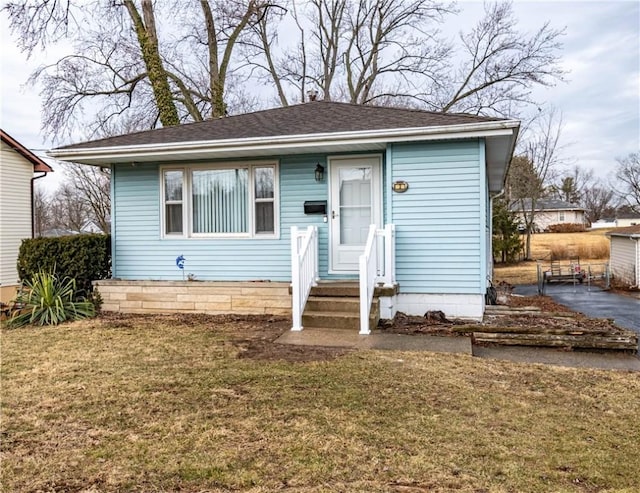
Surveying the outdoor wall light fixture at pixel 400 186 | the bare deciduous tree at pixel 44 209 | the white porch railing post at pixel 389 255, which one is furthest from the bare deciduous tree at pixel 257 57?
the bare deciduous tree at pixel 44 209

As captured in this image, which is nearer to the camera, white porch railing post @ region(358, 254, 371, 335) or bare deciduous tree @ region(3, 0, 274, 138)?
white porch railing post @ region(358, 254, 371, 335)

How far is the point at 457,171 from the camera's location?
23.3 feet

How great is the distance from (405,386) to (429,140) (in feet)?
13.4

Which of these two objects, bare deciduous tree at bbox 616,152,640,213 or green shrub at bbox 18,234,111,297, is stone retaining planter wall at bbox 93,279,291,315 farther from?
bare deciduous tree at bbox 616,152,640,213

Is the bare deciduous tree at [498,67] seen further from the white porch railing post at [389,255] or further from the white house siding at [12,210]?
the white house siding at [12,210]

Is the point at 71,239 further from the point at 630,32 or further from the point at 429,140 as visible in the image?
the point at 630,32

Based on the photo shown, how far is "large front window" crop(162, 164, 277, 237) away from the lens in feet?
27.2

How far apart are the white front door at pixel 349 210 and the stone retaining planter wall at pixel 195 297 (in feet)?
3.55

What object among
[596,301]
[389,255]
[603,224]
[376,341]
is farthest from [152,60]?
[603,224]

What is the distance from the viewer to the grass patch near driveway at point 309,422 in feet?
8.66

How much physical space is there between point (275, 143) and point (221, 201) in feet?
5.46

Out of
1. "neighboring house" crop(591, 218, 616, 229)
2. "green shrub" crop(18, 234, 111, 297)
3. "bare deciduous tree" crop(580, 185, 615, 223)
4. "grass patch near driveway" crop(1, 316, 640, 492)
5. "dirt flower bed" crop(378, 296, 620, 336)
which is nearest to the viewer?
"grass patch near driveway" crop(1, 316, 640, 492)

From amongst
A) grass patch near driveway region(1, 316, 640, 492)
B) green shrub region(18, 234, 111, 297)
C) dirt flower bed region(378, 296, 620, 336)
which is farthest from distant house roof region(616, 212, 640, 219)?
green shrub region(18, 234, 111, 297)

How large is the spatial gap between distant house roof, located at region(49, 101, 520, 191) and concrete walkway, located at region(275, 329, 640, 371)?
287 cm
